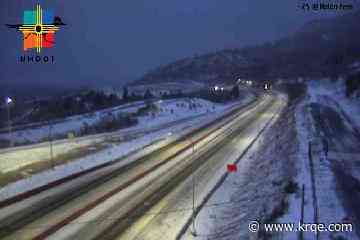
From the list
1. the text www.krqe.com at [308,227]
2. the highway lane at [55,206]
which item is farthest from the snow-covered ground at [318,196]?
the highway lane at [55,206]

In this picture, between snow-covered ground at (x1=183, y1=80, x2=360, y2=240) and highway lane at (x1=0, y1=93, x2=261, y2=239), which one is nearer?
snow-covered ground at (x1=183, y1=80, x2=360, y2=240)

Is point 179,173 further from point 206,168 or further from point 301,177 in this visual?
point 301,177

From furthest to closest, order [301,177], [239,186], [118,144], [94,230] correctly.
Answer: [118,144], [239,186], [301,177], [94,230]

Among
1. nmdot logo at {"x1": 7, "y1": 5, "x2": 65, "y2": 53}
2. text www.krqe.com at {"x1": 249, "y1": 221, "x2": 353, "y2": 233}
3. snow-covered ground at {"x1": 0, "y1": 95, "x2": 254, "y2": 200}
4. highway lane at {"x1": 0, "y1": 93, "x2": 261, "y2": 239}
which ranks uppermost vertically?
nmdot logo at {"x1": 7, "y1": 5, "x2": 65, "y2": 53}

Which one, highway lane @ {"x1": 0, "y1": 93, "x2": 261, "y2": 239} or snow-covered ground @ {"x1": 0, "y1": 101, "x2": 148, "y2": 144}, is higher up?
snow-covered ground @ {"x1": 0, "y1": 101, "x2": 148, "y2": 144}

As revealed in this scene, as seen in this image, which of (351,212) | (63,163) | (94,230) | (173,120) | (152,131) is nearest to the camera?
(351,212)

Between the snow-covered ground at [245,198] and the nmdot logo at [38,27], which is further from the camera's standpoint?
the nmdot logo at [38,27]

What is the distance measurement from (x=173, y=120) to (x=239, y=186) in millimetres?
29615

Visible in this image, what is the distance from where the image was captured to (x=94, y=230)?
14477 mm

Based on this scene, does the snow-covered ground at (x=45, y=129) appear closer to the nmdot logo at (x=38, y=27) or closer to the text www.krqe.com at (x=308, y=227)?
the nmdot logo at (x=38, y=27)

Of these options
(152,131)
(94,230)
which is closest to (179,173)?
(94,230)

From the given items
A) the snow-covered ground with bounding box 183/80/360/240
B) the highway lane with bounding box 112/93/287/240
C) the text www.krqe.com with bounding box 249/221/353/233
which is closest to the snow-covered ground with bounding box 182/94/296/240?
the snow-covered ground with bounding box 183/80/360/240

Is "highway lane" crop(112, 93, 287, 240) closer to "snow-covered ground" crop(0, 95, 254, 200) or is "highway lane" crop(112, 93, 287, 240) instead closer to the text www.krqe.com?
the text www.krqe.com

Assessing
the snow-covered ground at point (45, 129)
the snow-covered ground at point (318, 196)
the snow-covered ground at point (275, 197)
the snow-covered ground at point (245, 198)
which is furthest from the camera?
the snow-covered ground at point (45, 129)
